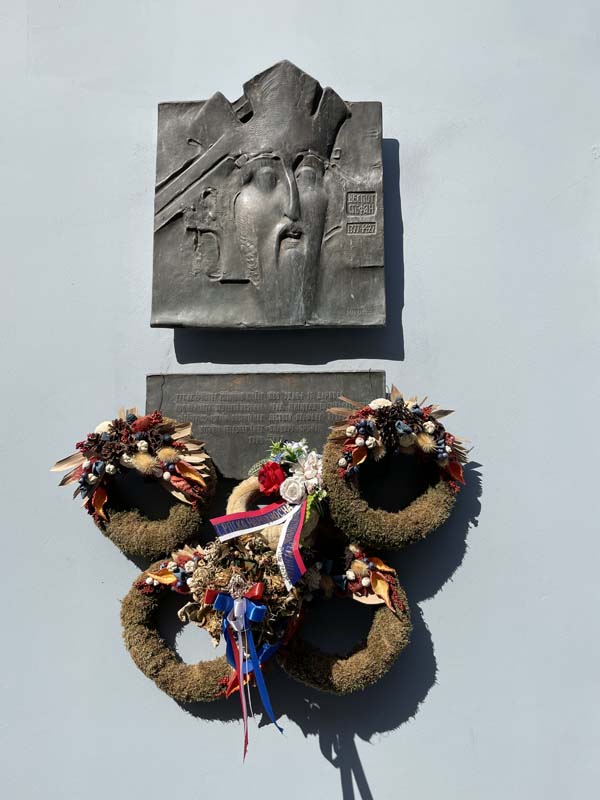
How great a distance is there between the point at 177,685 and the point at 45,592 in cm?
92

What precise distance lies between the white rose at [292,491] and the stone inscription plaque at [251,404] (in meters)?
0.41

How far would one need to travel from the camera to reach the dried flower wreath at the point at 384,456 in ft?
10.6

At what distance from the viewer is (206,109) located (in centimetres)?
386

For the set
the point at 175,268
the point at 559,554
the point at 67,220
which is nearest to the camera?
the point at 559,554

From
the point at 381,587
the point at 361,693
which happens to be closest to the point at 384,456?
the point at 381,587

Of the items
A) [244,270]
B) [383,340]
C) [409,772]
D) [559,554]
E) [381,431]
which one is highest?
[244,270]

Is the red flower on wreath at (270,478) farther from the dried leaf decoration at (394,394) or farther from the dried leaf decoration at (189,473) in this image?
the dried leaf decoration at (394,394)

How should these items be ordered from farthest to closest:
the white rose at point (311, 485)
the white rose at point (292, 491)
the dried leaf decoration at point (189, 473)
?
the dried leaf decoration at point (189, 473) < the white rose at point (311, 485) < the white rose at point (292, 491)

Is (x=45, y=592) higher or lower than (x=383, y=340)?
lower

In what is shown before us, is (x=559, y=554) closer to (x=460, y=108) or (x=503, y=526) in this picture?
(x=503, y=526)

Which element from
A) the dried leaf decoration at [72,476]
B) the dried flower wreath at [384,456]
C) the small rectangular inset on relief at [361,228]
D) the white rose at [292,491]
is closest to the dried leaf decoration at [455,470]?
the dried flower wreath at [384,456]

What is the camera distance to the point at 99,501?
3461 millimetres

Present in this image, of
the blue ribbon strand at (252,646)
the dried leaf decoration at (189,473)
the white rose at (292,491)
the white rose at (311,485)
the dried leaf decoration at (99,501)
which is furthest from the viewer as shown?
the dried leaf decoration at (99,501)

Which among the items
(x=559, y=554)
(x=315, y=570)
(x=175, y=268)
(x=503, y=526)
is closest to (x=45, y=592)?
(x=315, y=570)
